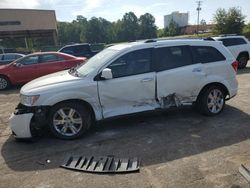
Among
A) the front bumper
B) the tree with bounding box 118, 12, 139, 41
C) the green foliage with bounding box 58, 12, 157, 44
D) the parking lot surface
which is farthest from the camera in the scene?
the tree with bounding box 118, 12, 139, 41

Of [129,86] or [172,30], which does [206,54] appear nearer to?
[129,86]

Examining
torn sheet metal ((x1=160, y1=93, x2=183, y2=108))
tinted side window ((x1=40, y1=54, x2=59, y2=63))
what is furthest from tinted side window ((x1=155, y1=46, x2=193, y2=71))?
tinted side window ((x1=40, y1=54, x2=59, y2=63))

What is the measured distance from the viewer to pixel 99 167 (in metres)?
3.90

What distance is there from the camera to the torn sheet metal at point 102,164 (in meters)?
3.82

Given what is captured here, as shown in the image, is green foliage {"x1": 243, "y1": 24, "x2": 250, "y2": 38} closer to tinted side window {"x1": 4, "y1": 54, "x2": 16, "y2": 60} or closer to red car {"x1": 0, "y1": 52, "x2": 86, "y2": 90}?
tinted side window {"x1": 4, "y1": 54, "x2": 16, "y2": 60}

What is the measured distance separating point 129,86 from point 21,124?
2.08 metres

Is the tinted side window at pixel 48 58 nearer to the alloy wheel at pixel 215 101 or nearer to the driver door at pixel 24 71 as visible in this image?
the driver door at pixel 24 71

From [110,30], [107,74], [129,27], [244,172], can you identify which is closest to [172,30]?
[129,27]

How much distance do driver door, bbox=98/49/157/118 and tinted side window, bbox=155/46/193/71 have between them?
8.2 inches

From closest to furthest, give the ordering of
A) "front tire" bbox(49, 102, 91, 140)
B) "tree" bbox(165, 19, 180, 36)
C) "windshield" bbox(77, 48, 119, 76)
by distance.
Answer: "front tire" bbox(49, 102, 91, 140)
"windshield" bbox(77, 48, 119, 76)
"tree" bbox(165, 19, 180, 36)

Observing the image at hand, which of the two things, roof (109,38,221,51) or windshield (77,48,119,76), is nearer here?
windshield (77,48,119,76)

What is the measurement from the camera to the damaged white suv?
4770mm

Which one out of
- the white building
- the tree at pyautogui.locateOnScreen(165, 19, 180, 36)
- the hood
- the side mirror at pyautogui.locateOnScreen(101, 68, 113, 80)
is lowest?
the tree at pyautogui.locateOnScreen(165, 19, 180, 36)

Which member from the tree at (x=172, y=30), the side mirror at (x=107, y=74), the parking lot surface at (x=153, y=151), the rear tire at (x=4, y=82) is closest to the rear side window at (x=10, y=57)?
the rear tire at (x=4, y=82)
